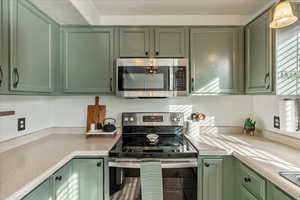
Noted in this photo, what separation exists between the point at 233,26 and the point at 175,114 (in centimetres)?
109

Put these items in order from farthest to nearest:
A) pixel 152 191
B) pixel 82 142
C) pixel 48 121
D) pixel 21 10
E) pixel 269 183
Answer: pixel 48 121 < pixel 82 142 < pixel 152 191 < pixel 21 10 < pixel 269 183

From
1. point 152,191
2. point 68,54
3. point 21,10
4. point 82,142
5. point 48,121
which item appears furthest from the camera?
point 48,121

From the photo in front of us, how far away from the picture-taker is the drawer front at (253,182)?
1.33m

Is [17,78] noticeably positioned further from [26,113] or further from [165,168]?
[165,168]

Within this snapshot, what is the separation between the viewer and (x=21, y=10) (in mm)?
1490

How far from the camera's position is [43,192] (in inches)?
48.7

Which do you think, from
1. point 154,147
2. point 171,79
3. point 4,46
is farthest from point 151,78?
point 4,46

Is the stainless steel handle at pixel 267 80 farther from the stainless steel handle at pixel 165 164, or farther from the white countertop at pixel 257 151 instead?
the stainless steel handle at pixel 165 164

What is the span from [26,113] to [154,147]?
121cm

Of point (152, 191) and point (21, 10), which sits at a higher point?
point (21, 10)

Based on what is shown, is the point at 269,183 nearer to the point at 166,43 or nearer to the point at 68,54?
the point at 166,43

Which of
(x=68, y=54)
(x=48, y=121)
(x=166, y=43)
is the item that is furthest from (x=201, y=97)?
(x=48, y=121)

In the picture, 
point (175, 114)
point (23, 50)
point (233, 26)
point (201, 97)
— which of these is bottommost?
point (175, 114)

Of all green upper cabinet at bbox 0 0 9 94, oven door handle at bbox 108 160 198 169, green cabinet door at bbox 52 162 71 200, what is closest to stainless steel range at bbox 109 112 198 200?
oven door handle at bbox 108 160 198 169
